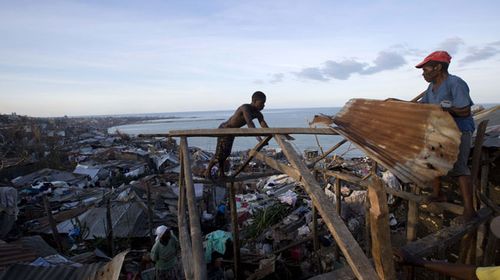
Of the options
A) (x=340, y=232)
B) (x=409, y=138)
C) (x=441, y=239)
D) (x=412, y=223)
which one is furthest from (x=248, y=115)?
(x=340, y=232)

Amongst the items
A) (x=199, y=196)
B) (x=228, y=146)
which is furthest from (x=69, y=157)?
(x=228, y=146)

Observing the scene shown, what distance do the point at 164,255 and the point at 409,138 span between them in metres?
5.65

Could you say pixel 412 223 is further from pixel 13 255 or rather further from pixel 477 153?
pixel 13 255

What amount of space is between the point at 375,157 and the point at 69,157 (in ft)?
89.0

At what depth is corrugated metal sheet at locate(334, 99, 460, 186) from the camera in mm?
1881

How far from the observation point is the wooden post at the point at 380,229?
1.26 meters

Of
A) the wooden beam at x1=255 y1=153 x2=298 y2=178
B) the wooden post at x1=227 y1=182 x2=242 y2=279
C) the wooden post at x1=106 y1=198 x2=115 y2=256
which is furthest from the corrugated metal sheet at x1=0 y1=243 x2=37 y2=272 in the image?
the wooden beam at x1=255 y1=153 x2=298 y2=178

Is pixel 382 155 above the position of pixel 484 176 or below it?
above

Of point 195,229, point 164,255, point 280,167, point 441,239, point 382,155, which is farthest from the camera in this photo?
point 164,255

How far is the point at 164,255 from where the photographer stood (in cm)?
641

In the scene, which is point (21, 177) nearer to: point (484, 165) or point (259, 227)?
point (259, 227)

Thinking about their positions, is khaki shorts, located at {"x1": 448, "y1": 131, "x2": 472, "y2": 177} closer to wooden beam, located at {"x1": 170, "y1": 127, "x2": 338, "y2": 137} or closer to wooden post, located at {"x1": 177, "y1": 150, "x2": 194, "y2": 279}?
wooden beam, located at {"x1": 170, "y1": 127, "x2": 338, "y2": 137}

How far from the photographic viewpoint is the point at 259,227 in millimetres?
10219

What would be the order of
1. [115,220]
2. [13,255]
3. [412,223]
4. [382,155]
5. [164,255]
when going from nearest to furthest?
1. [382,155]
2. [412,223]
3. [13,255]
4. [164,255]
5. [115,220]
